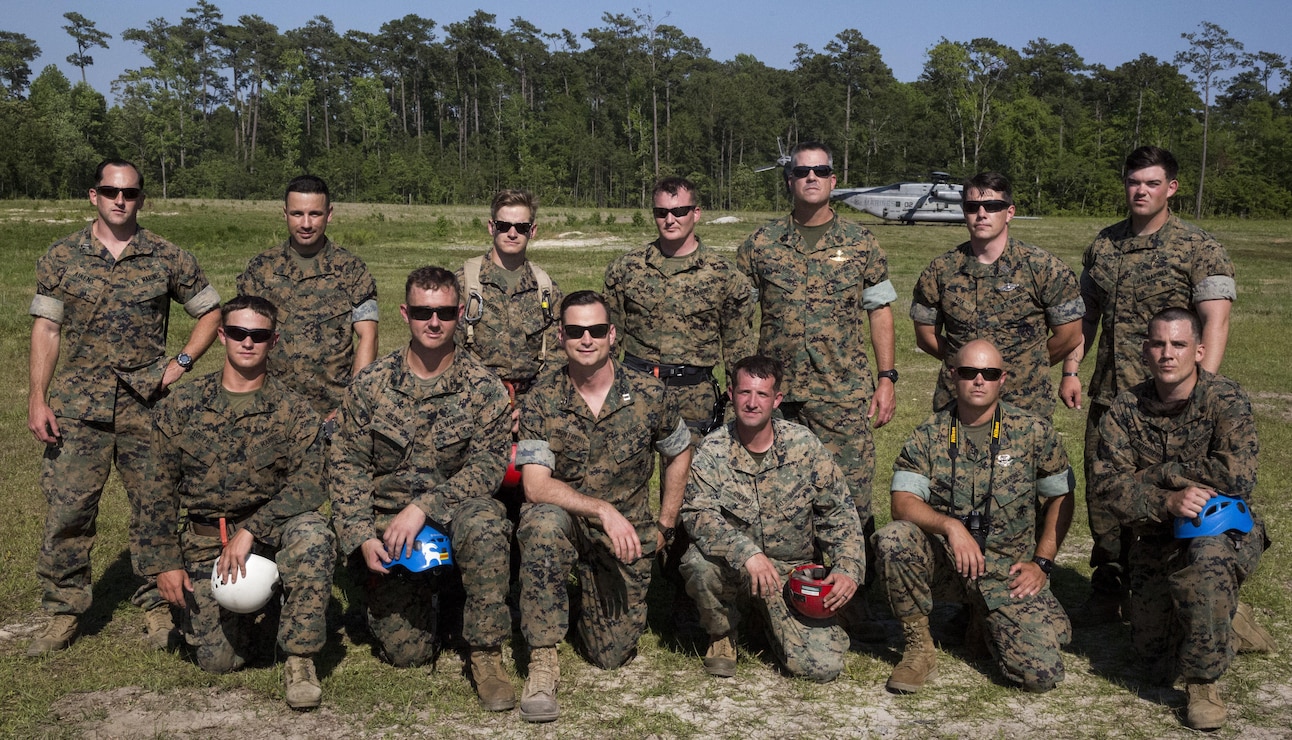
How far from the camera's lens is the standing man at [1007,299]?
19.9 feet

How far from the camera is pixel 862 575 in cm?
525

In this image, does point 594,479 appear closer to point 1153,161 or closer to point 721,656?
point 721,656

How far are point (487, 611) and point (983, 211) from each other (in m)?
3.49

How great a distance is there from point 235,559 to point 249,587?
0.49 feet

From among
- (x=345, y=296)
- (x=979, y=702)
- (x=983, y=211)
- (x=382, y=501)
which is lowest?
(x=979, y=702)

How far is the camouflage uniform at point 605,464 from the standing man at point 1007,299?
1772 millimetres

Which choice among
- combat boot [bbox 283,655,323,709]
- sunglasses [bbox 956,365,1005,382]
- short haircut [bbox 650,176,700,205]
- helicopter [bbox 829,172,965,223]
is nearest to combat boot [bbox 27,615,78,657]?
combat boot [bbox 283,655,323,709]

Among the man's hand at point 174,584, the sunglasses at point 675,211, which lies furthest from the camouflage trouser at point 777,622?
the man's hand at point 174,584

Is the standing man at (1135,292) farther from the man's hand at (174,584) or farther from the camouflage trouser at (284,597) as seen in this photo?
the man's hand at (174,584)

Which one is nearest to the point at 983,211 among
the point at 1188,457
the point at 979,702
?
the point at 1188,457

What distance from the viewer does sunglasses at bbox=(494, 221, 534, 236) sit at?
6.41 metres

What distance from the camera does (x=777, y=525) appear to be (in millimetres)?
5434

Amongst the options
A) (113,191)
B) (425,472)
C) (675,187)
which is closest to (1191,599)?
(675,187)

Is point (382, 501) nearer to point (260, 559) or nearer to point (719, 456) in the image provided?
point (260, 559)
